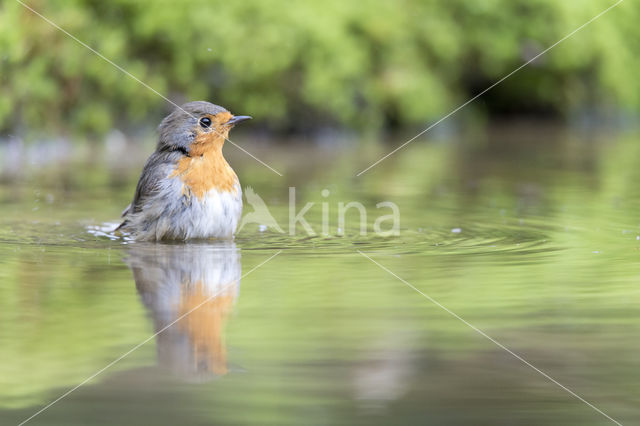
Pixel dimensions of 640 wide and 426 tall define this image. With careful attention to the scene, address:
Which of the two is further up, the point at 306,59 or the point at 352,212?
the point at 306,59

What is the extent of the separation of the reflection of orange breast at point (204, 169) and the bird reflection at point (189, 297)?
0.32 m

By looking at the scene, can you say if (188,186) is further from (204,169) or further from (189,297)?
(189,297)

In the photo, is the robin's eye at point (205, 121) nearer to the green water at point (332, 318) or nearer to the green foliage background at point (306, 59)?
the green water at point (332, 318)

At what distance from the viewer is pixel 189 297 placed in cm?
430

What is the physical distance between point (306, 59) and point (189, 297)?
10.4 metres

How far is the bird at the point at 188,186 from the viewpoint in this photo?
586 cm

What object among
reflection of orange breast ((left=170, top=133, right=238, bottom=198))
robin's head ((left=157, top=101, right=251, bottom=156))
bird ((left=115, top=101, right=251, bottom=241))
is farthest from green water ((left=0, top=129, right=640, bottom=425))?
robin's head ((left=157, top=101, right=251, bottom=156))

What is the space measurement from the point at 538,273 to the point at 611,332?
125 centimetres

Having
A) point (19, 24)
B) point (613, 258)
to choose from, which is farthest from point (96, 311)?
point (19, 24)

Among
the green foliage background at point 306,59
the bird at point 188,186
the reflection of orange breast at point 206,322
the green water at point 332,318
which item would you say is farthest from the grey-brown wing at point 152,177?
the green foliage background at point 306,59

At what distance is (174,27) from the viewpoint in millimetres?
13383

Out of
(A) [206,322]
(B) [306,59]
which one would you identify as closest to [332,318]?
(A) [206,322]

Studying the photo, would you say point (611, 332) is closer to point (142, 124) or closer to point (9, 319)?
point (9, 319)

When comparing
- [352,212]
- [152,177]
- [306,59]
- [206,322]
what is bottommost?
[206,322]
